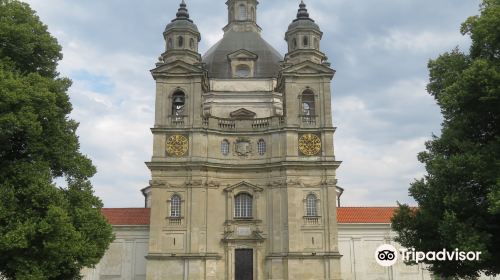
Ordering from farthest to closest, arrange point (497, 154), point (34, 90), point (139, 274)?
point (139, 274)
point (34, 90)
point (497, 154)

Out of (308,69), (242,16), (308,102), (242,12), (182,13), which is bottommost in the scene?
(308,102)

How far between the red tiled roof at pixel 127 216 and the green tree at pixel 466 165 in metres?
22.5

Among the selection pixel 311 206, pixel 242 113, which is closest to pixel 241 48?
pixel 242 113

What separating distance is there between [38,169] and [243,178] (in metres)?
18.8

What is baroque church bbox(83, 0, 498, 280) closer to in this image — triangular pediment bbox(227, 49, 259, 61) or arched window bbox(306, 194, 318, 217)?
arched window bbox(306, 194, 318, 217)

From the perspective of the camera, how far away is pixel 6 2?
2064 cm

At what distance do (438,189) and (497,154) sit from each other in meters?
2.26

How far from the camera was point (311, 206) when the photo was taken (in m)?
35.3

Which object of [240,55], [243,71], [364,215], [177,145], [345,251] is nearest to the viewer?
[177,145]

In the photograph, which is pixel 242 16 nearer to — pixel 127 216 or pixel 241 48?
pixel 241 48

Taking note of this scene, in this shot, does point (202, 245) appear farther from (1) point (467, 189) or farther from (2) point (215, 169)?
(1) point (467, 189)

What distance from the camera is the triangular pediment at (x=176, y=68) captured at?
37344 mm

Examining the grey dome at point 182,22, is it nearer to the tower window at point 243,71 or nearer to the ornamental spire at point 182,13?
the ornamental spire at point 182,13

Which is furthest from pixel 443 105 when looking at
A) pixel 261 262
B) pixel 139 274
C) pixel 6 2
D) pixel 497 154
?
pixel 139 274
